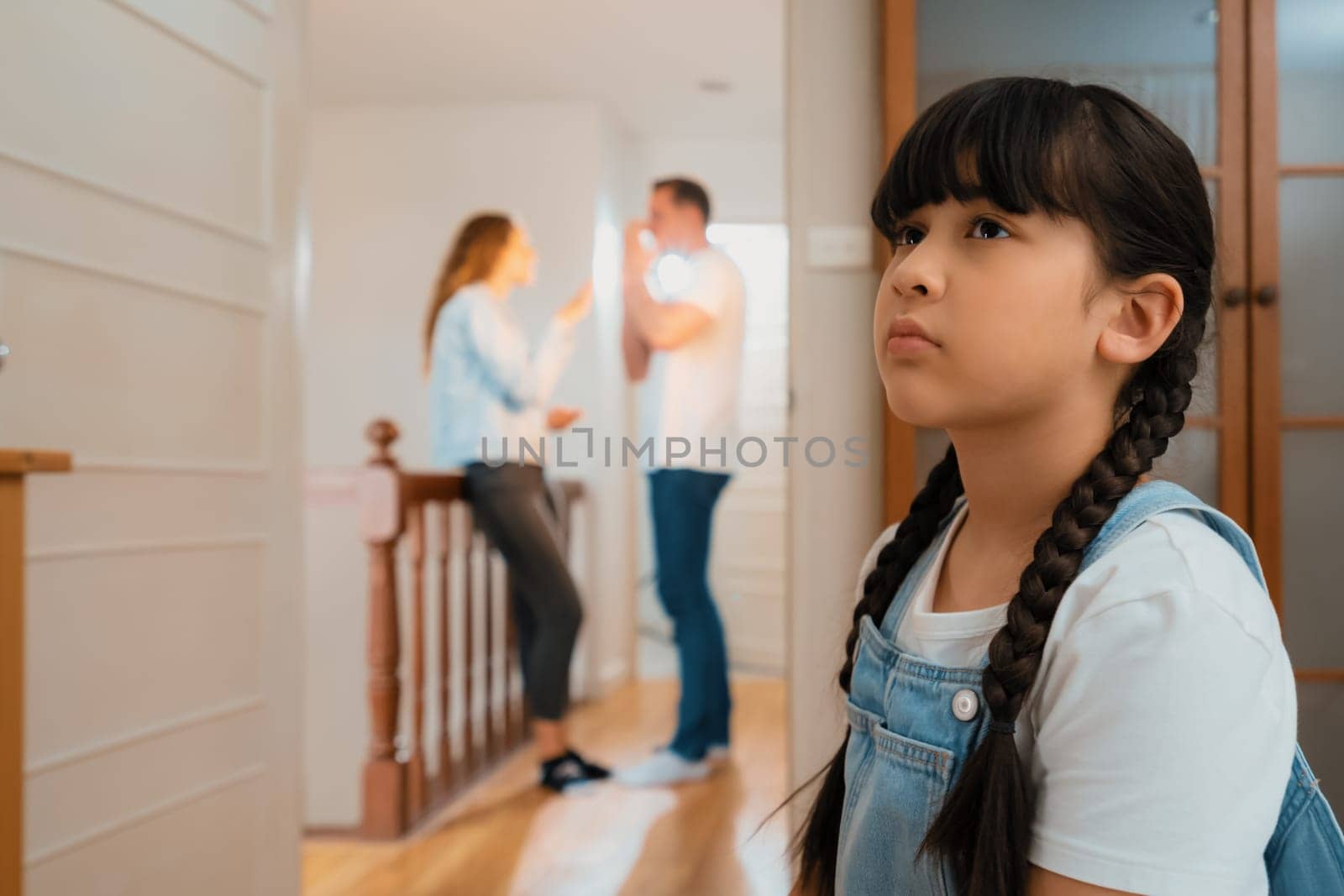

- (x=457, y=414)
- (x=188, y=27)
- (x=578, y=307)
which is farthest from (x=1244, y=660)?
(x=578, y=307)

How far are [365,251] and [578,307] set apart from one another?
47.0 inches

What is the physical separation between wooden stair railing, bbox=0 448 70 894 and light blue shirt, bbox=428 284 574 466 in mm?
2098

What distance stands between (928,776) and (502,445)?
269 cm

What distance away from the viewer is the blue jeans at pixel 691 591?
3168 millimetres

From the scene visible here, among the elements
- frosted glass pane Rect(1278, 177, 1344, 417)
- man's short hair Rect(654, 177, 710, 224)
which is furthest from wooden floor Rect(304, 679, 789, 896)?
man's short hair Rect(654, 177, 710, 224)

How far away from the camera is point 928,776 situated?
0.68 m

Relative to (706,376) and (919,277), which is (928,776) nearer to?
(919,277)

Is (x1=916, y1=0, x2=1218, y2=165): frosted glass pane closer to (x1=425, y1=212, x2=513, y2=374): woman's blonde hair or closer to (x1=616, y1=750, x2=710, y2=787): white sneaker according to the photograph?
(x1=425, y1=212, x2=513, y2=374): woman's blonde hair

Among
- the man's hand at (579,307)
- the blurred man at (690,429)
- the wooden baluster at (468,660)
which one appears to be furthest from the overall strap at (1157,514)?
the man's hand at (579,307)

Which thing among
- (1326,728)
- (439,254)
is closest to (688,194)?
(439,254)

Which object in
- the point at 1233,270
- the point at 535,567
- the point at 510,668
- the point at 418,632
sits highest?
the point at 1233,270

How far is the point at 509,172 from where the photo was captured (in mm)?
5035

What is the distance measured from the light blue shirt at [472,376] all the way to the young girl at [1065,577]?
2.53 m

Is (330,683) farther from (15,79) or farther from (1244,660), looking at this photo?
(1244,660)
